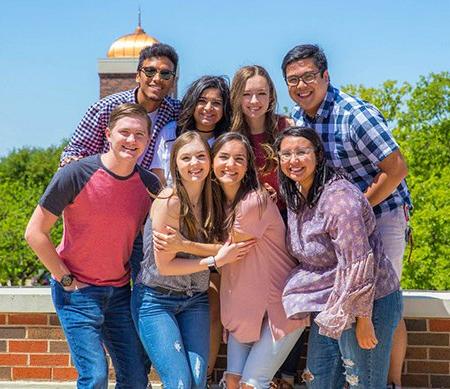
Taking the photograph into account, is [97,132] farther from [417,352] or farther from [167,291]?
[417,352]

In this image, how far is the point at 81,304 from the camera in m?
4.05

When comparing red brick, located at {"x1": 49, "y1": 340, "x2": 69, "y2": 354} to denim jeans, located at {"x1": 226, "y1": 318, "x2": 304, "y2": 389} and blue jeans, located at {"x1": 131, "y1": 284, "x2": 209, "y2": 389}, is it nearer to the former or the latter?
blue jeans, located at {"x1": 131, "y1": 284, "x2": 209, "y2": 389}

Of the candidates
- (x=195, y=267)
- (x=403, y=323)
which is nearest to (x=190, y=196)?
(x=195, y=267)

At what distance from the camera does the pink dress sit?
3.96 meters

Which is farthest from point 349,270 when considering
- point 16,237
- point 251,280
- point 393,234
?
point 16,237

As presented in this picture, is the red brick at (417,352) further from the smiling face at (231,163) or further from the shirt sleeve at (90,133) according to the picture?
the shirt sleeve at (90,133)

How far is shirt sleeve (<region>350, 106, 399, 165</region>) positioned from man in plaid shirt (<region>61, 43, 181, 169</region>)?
4.53 ft

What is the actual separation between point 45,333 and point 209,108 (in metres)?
2.08

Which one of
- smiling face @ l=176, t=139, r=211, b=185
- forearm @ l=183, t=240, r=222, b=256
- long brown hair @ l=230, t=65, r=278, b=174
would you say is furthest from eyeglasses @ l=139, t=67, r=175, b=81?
forearm @ l=183, t=240, r=222, b=256

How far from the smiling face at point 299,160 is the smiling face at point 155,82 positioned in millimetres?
1371

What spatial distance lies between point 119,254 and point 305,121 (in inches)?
57.4

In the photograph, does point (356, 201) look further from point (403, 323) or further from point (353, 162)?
point (403, 323)

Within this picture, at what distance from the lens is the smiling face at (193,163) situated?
159 inches

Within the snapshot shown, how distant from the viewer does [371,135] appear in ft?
13.8
